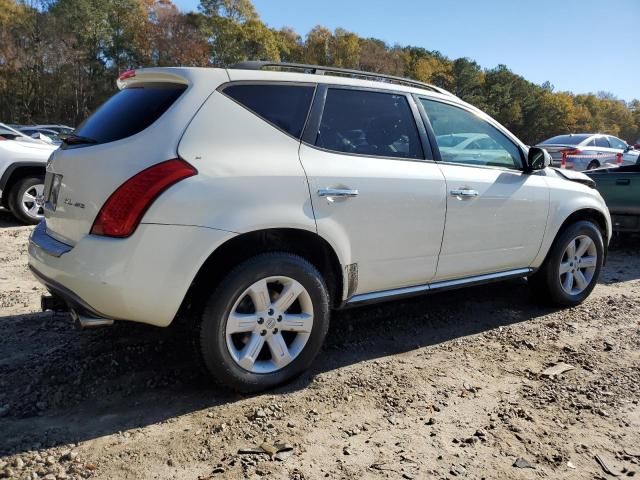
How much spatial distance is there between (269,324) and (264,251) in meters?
0.41

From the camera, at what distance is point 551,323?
172 inches

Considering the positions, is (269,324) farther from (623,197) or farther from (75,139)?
(623,197)

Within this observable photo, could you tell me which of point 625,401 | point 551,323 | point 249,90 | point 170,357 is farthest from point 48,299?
point 551,323

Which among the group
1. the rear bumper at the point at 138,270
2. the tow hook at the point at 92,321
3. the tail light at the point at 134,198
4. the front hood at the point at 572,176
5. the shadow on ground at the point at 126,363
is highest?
the front hood at the point at 572,176

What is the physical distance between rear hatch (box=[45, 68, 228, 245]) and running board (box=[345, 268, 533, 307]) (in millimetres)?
1487

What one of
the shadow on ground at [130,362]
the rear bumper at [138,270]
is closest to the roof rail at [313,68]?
the rear bumper at [138,270]

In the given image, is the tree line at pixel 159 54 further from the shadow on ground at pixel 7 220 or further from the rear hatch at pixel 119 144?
the rear hatch at pixel 119 144

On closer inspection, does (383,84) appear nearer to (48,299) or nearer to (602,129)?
(48,299)

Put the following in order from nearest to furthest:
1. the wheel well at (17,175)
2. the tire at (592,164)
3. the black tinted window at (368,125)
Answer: the black tinted window at (368,125), the wheel well at (17,175), the tire at (592,164)

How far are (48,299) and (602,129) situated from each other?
324 ft

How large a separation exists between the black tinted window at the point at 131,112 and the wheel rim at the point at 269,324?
1.05 metres

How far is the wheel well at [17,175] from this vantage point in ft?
24.6

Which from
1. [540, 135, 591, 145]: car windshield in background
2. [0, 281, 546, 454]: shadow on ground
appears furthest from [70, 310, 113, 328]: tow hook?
[540, 135, 591, 145]: car windshield in background

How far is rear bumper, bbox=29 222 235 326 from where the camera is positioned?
8.46 ft
